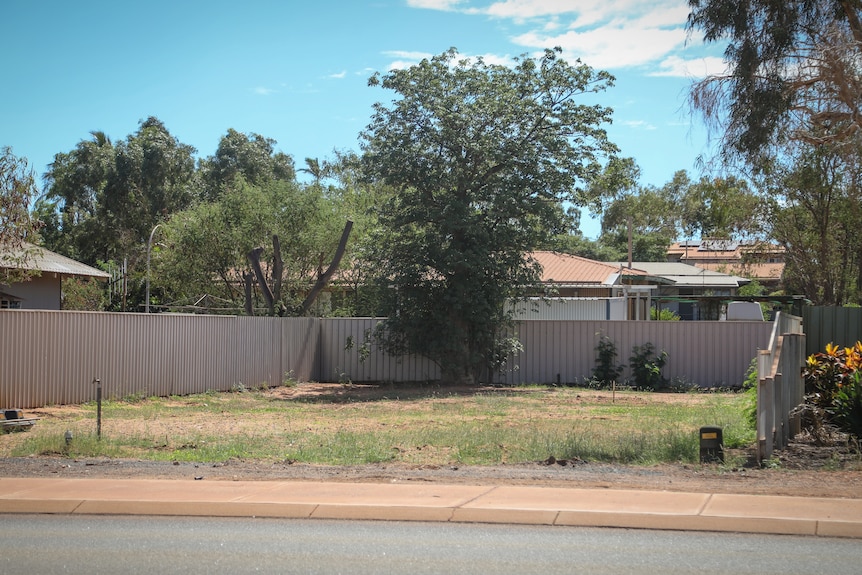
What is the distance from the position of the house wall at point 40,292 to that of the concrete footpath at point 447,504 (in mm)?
21826

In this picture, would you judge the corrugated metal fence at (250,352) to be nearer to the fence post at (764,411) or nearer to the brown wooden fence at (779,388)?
the brown wooden fence at (779,388)

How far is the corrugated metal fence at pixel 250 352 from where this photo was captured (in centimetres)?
Result: 1855

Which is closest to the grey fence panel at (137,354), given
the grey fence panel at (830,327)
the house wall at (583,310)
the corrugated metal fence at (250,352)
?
the corrugated metal fence at (250,352)

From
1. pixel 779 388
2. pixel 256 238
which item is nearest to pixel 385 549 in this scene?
pixel 779 388

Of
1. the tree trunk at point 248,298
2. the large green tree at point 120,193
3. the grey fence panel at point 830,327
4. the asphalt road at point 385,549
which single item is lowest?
the asphalt road at point 385,549

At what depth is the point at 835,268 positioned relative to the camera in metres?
37.9

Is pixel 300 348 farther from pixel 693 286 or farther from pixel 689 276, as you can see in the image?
pixel 689 276

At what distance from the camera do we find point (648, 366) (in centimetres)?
2633

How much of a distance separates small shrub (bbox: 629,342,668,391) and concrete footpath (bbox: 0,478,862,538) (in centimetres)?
1668

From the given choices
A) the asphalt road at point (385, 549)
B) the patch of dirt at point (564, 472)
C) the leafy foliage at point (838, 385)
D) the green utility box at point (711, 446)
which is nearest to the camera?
the asphalt road at point (385, 549)

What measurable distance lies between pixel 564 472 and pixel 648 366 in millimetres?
15812

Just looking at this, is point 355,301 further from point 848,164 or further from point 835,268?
point 848,164

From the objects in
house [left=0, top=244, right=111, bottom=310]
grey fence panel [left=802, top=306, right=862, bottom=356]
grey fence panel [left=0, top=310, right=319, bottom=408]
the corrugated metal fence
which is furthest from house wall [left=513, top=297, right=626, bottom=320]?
house [left=0, top=244, right=111, bottom=310]

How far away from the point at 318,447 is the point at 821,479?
6.95 m
